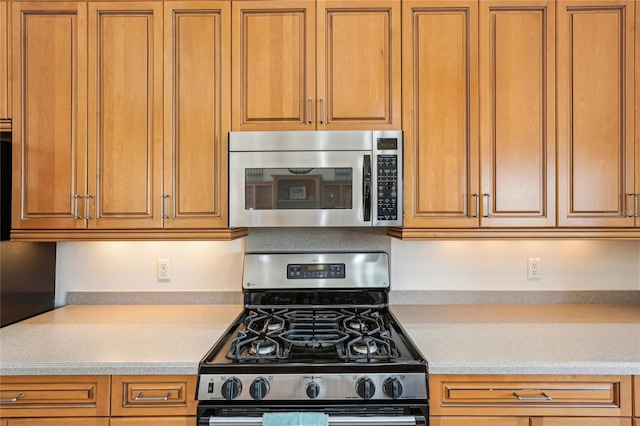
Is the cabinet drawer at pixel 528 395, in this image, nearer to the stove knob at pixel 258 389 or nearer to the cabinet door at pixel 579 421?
the cabinet door at pixel 579 421

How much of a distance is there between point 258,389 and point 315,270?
751mm

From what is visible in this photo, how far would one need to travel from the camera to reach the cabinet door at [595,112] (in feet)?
5.29

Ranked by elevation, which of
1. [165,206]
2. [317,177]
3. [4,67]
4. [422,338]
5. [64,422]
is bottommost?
[64,422]

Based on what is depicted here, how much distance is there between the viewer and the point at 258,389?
1.22 m

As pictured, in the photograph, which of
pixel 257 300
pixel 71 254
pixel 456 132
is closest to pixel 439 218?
pixel 456 132

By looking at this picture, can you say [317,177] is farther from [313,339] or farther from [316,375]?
[316,375]

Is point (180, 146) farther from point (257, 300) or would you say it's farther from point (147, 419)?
point (147, 419)

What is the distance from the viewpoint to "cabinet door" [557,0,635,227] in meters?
1.61

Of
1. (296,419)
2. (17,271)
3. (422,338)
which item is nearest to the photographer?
(296,419)

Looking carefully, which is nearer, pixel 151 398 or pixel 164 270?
pixel 151 398

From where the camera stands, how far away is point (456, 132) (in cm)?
162

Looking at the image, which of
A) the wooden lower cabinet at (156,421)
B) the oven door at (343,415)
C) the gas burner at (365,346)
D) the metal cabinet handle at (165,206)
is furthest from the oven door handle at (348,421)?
the metal cabinet handle at (165,206)

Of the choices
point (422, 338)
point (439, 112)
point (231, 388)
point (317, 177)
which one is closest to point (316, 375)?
point (231, 388)

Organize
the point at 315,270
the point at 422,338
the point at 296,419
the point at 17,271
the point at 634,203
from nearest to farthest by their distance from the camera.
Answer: the point at 296,419, the point at 422,338, the point at 634,203, the point at 17,271, the point at 315,270
